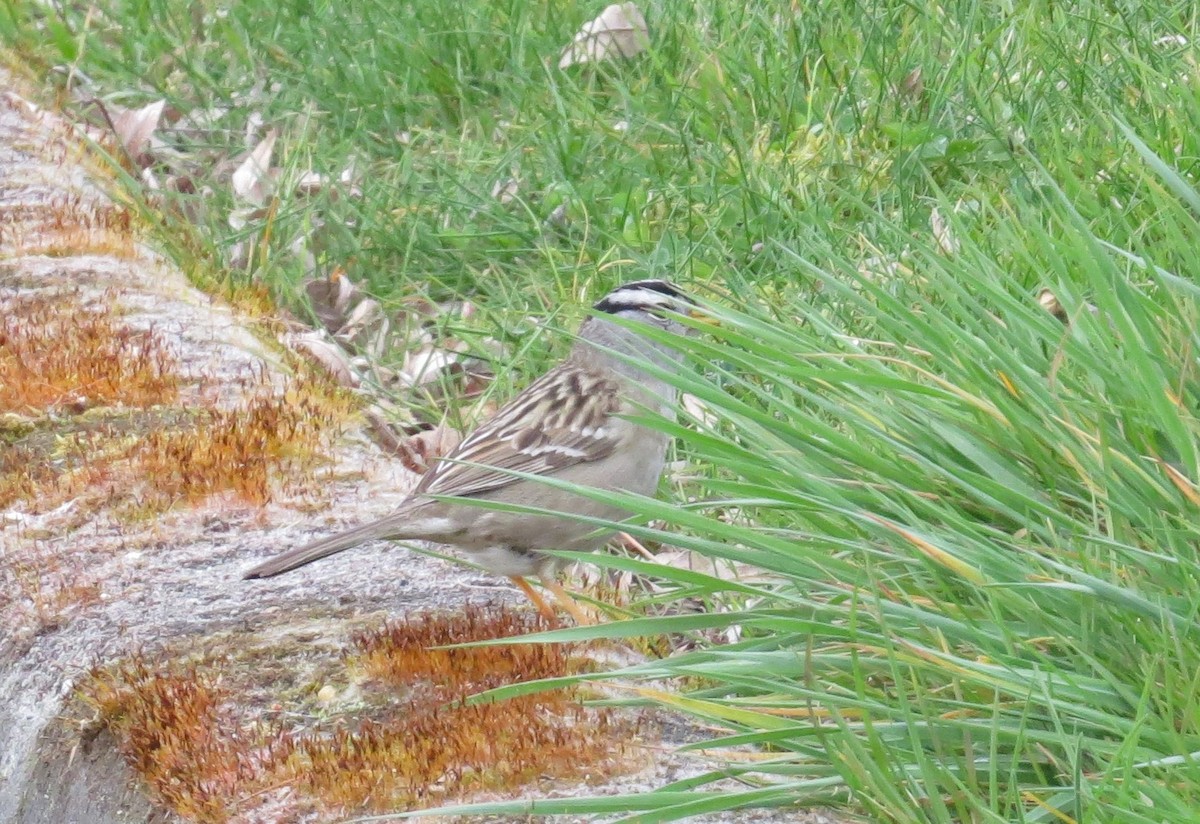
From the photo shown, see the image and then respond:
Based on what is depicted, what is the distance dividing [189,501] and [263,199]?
10.2 feet

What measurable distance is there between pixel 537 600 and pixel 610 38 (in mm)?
3642

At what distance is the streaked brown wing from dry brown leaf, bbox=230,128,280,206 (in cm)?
265

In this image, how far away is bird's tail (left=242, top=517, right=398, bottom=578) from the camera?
149 inches

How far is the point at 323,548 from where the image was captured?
12.6 feet

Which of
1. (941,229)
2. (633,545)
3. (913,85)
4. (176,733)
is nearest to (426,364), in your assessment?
(633,545)

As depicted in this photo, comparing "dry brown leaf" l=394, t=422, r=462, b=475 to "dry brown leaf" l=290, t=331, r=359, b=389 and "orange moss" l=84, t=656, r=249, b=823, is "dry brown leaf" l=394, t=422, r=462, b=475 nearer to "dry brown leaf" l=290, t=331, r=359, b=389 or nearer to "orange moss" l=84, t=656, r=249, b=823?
"dry brown leaf" l=290, t=331, r=359, b=389

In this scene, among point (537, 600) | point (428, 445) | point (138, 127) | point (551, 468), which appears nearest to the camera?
point (537, 600)

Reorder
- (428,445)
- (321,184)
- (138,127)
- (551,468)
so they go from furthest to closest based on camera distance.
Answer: (138,127)
(321,184)
(428,445)
(551,468)

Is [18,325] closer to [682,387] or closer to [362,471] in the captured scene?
[362,471]

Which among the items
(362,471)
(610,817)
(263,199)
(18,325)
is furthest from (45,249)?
(610,817)

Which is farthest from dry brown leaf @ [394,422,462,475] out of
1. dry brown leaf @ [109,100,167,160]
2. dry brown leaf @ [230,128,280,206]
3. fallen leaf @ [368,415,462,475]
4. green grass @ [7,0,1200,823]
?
dry brown leaf @ [109,100,167,160]

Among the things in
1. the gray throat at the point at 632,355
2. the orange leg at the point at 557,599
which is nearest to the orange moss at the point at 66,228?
the gray throat at the point at 632,355

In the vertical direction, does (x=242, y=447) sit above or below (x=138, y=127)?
above

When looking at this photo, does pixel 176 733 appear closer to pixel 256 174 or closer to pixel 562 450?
pixel 562 450
